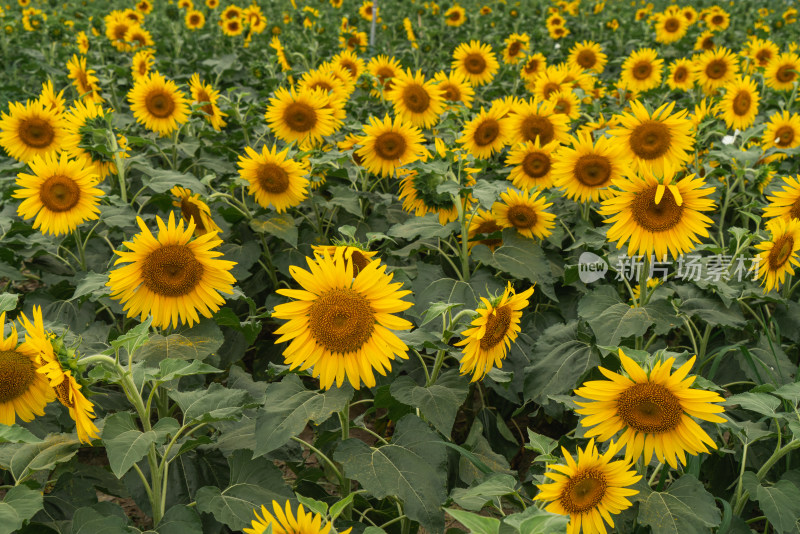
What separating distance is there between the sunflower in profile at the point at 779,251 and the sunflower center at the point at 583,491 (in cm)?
133

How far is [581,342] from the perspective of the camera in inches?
106

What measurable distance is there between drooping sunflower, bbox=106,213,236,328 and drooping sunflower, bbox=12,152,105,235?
788 mm

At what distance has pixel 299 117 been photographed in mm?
3996

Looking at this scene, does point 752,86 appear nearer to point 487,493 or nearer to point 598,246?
point 598,246

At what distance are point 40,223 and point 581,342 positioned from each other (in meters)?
2.19

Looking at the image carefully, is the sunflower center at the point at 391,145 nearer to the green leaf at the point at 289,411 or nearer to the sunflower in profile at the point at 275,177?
the sunflower in profile at the point at 275,177

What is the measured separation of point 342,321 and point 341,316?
0.02m

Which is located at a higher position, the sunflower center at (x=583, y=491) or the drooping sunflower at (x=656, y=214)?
the drooping sunflower at (x=656, y=214)

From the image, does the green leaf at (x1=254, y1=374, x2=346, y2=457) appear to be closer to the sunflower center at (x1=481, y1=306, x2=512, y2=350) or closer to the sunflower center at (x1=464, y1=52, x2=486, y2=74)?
the sunflower center at (x1=481, y1=306, x2=512, y2=350)

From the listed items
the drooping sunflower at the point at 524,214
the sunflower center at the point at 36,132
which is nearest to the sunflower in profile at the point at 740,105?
the drooping sunflower at the point at 524,214

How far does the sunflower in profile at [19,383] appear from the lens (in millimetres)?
1719

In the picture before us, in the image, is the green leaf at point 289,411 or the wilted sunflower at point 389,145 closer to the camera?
the green leaf at point 289,411

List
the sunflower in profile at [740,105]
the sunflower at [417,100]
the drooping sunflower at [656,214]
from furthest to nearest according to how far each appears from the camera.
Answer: the sunflower in profile at [740,105] → the sunflower at [417,100] → the drooping sunflower at [656,214]

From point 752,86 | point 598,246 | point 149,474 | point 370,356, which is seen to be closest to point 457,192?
point 598,246
